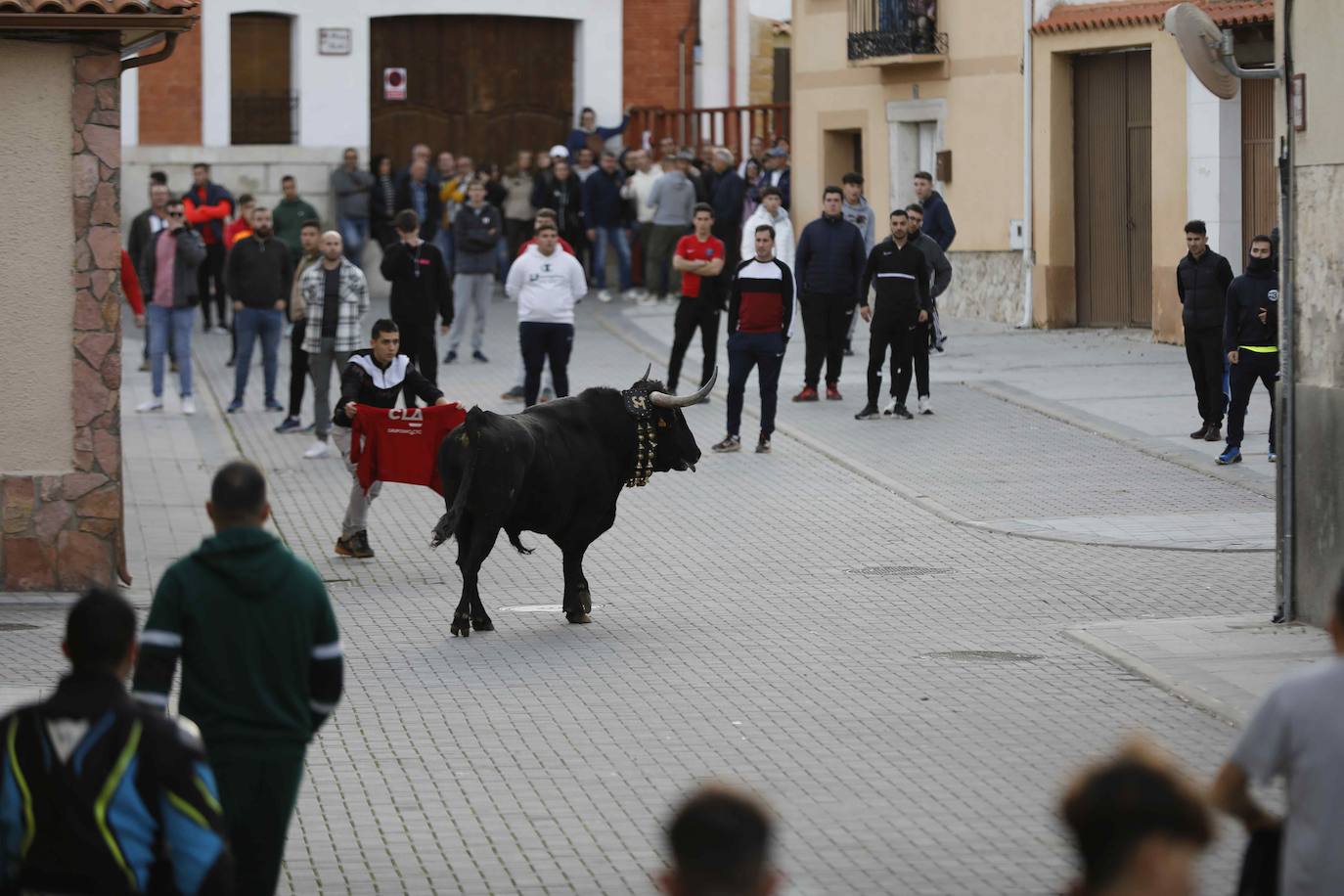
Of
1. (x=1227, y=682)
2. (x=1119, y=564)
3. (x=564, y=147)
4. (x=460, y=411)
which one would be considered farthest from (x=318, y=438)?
(x=564, y=147)

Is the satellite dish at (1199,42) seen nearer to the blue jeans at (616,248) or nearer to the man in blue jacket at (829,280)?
the man in blue jacket at (829,280)

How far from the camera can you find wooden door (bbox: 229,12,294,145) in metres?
33.7

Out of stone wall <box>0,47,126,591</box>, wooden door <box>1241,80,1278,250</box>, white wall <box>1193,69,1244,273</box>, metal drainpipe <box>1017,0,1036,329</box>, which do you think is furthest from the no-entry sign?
stone wall <box>0,47,126,591</box>

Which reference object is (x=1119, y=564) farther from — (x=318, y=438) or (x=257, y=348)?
(x=257, y=348)

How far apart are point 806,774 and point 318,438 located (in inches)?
457

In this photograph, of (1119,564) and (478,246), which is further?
(478,246)

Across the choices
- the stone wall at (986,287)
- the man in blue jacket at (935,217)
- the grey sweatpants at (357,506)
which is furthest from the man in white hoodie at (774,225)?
the grey sweatpants at (357,506)

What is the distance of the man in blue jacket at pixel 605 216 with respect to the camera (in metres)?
31.9

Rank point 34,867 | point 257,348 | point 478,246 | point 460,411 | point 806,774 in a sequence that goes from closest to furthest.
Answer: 1. point 34,867
2. point 806,774
3. point 460,411
4. point 478,246
5. point 257,348

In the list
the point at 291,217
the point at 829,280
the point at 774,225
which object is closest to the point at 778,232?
the point at 774,225

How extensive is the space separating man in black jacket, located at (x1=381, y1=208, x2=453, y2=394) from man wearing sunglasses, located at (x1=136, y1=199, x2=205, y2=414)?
2.39 m

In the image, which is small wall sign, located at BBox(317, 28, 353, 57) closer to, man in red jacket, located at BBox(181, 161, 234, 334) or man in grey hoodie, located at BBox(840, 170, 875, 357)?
man in red jacket, located at BBox(181, 161, 234, 334)

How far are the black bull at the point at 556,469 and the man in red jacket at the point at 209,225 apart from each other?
16550 millimetres

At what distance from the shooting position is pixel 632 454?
43.1 ft
